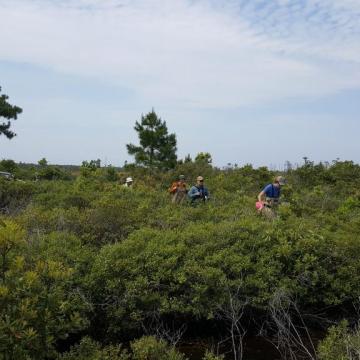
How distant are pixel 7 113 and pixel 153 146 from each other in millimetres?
7744

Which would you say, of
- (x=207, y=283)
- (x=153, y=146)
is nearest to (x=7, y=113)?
(x=153, y=146)

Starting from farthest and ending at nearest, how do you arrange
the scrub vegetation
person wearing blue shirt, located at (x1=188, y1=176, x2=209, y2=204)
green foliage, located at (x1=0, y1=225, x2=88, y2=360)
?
person wearing blue shirt, located at (x1=188, y1=176, x2=209, y2=204), the scrub vegetation, green foliage, located at (x1=0, y1=225, x2=88, y2=360)

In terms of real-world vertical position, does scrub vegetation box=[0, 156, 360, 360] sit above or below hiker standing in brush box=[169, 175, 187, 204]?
below

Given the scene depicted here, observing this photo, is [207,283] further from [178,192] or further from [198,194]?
[178,192]

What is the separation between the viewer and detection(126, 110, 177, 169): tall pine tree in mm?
25953

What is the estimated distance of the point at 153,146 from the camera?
86.4 ft

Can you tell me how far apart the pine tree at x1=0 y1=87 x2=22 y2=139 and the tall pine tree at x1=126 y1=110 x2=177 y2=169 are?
6.59m

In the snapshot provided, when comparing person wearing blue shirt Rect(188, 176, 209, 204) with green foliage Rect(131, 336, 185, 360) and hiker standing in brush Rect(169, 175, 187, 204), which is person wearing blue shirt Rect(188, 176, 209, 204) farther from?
green foliage Rect(131, 336, 185, 360)

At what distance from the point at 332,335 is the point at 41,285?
2.96 metres

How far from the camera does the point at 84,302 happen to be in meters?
6.09

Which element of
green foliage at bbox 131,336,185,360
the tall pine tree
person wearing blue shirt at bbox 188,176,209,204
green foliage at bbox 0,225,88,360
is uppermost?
the tall pine tree

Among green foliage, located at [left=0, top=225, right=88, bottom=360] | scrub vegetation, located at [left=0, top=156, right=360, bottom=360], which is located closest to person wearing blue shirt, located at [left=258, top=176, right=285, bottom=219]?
scrub vegetation, located at [left=0, top=156, right=360, bottom=360]

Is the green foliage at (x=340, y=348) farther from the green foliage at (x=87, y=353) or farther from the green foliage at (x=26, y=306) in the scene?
the green foliage at (x=26, y=306)

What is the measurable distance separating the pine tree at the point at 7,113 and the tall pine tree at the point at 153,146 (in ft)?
21.6
